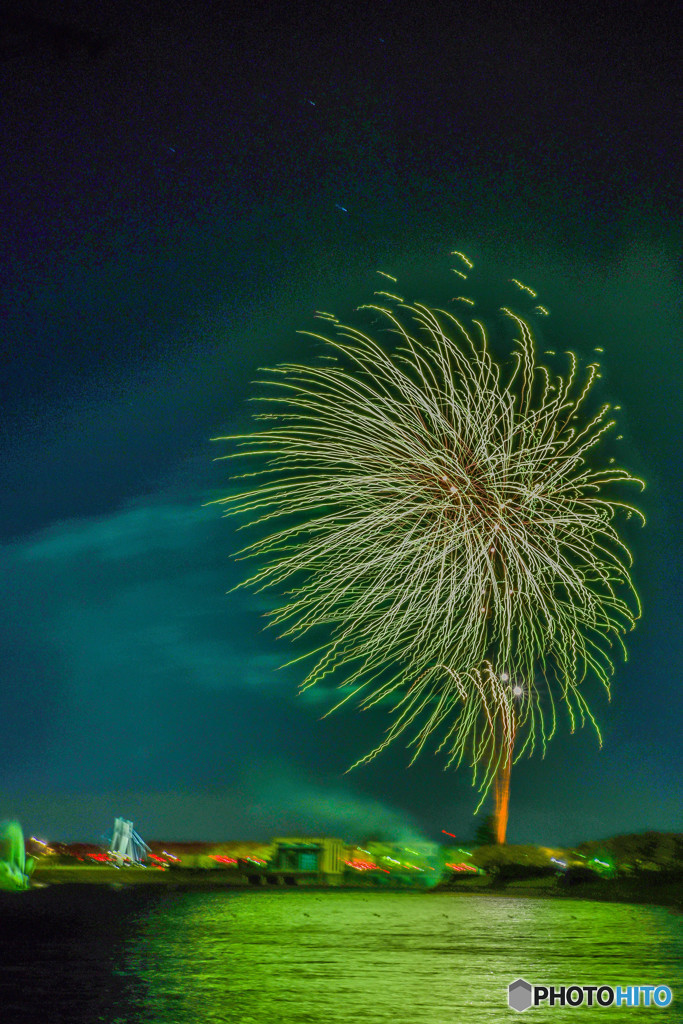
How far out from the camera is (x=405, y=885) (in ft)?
184

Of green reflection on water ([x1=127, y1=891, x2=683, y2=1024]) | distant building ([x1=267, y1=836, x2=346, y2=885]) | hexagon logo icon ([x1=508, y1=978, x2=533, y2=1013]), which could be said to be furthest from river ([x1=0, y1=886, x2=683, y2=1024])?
distant building ([x1=267, y1=836, x2=346, y2=885])

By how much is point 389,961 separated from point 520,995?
15.6 ft

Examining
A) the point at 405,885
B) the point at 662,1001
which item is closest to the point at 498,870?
the point at 405,885

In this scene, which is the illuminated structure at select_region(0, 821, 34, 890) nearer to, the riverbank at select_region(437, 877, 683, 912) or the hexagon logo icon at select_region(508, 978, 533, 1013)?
the riverbank at select_region(437, 877, 683, 912)

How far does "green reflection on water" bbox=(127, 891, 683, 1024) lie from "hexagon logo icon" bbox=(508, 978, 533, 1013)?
19 cm

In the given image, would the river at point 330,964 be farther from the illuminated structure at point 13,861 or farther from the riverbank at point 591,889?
the illuminated structure at point 13,861

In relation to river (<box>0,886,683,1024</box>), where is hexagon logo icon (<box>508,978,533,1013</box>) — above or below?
above

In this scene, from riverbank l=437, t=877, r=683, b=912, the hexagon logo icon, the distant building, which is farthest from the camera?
the distant building

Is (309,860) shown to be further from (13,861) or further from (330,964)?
(330,964)

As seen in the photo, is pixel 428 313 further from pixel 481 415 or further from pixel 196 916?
pixel 196 916

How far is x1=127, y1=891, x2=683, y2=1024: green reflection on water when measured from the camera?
41.7 feet

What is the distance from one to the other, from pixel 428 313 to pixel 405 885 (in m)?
40.6

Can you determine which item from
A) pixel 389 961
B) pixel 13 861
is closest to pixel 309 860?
pixel 13 861

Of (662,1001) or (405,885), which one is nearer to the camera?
(662,1001)
